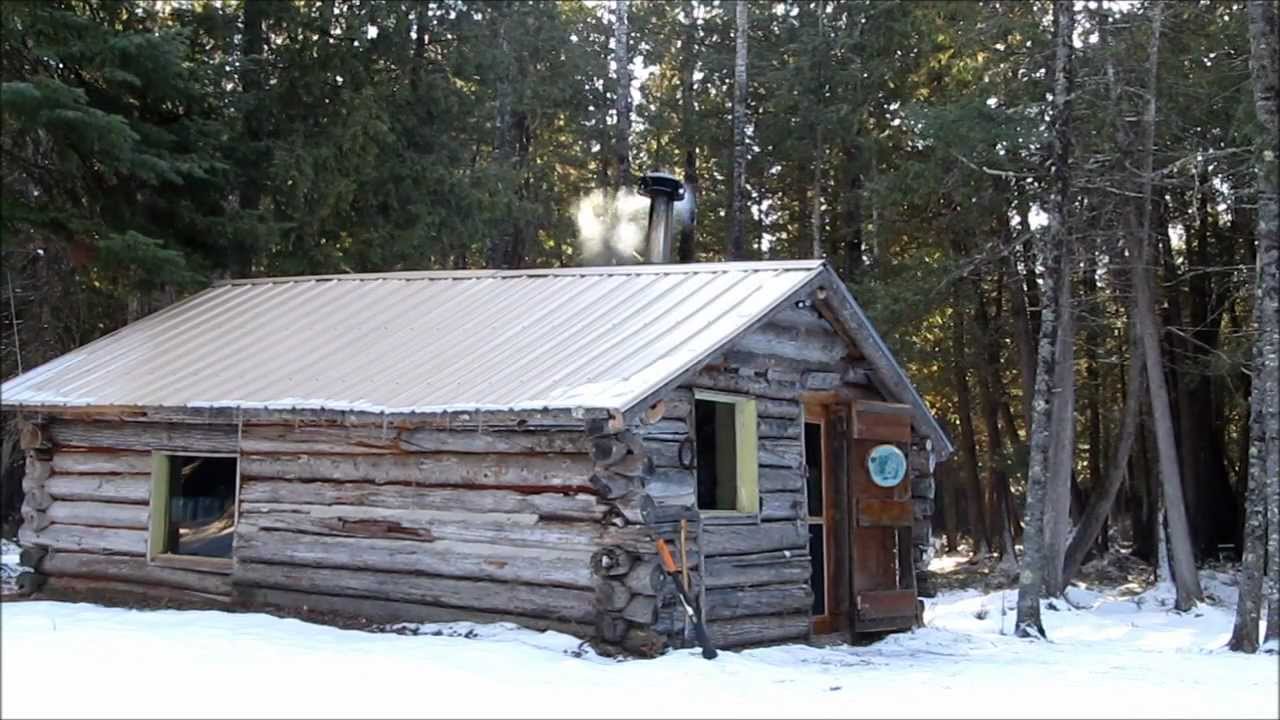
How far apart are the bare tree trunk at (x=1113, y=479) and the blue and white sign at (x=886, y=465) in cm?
1015

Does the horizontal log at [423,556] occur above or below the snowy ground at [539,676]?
above

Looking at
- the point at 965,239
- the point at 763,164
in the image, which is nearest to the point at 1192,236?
the point at 965,239

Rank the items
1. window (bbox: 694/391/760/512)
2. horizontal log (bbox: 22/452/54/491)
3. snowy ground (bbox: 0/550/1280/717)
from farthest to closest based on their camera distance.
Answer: horizontal log (bbox: 22/452/54/491) → window (bbox: 694/391/760/512) → snowy ground (bbox: 0/550/1280/717)

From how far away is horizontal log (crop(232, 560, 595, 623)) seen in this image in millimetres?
11477

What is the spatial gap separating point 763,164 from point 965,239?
20.1 ft

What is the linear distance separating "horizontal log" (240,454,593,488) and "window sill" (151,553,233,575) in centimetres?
96

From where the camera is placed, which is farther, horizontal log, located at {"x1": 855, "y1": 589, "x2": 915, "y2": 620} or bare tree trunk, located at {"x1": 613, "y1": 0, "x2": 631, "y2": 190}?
bare tree trunk, located at {"x1": 613, "y1": 0, "x2": 631, "y2": 190}

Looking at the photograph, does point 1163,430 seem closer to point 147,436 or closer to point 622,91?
point 622,91

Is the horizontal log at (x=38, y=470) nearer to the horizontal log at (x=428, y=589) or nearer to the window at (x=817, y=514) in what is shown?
the horizontal log at (x=428, y=589)

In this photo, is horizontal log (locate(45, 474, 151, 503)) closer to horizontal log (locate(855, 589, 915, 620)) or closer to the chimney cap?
the chimney cap

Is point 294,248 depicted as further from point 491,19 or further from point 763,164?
point 763,164

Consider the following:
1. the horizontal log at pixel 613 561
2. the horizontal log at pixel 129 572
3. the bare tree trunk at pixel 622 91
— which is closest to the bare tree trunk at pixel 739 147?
the bare tree trunk at pixel 622 91

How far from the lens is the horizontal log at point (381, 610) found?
1158 cm

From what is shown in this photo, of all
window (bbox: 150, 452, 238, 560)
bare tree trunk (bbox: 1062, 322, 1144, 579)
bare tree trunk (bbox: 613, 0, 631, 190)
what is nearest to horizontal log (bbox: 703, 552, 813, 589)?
window (bbox: 150, 452, 238, 560)
